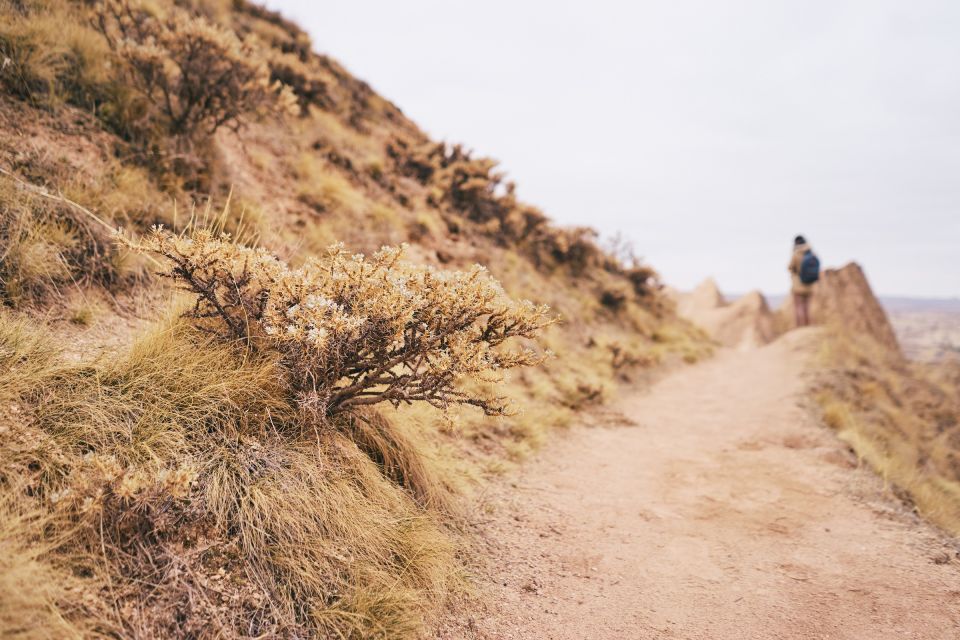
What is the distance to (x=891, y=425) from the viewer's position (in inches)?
303

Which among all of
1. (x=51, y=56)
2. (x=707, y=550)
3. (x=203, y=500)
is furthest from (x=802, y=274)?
(x=51, y=56)

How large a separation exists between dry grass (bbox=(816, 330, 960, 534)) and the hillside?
11.8 ft

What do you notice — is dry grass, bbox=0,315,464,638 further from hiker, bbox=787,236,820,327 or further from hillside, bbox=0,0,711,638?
hiker, bbox=787,236,820,327

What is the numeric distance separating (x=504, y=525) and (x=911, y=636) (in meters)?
2.19

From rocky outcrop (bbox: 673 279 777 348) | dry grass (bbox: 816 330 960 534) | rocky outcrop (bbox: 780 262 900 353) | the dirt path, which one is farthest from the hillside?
rocky outcrop (bbox: 673 279 777 348)

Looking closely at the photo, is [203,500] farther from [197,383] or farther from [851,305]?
[851,305]

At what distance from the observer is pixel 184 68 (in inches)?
193

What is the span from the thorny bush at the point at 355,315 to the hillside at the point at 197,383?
0.05ft

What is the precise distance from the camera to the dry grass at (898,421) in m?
4.67

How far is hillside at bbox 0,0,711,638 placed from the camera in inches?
68.0

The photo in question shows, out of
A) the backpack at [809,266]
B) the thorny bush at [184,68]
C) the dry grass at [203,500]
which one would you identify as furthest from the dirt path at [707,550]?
the backpack at [809,266]

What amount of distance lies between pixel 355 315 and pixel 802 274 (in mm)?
13217

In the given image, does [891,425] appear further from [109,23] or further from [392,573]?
[109,23]

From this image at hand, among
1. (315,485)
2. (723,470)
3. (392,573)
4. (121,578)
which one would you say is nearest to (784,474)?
(723,470)
